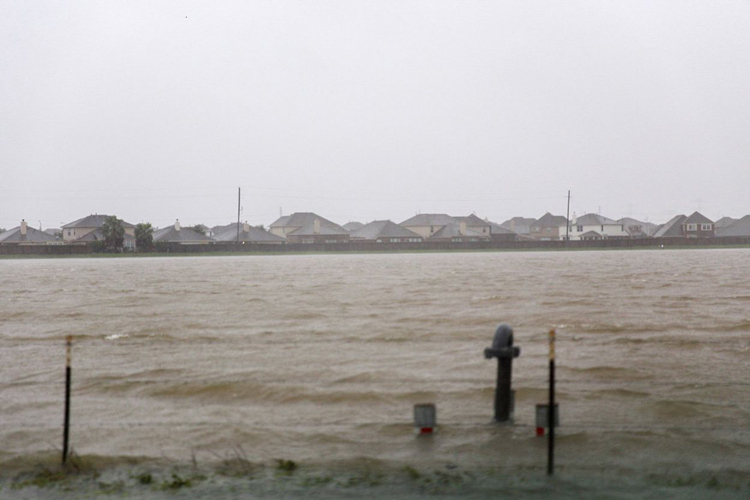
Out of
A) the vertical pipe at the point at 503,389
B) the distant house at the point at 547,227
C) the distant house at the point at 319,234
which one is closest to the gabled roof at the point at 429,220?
the distant house at the point at 319,234

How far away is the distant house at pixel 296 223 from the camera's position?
463 ft

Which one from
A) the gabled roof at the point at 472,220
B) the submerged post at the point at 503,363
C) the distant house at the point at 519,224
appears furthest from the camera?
the distant house at the point at 519,224

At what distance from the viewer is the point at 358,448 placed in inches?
410

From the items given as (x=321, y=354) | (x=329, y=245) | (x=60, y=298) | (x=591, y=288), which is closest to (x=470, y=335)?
(x=321, y=354)

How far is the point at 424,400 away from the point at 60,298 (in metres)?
33.1

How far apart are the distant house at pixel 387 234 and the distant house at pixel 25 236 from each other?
47355 millimetres

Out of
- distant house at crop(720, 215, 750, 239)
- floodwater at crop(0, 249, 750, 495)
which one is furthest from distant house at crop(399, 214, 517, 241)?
floodwater at crop(0, 249, 750, 495)

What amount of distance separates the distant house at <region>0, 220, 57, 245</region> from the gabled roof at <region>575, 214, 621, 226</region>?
84.6m

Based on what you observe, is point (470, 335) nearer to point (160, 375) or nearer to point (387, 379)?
point (387, 379)

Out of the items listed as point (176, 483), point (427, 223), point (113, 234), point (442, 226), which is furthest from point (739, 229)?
point (176, 483)

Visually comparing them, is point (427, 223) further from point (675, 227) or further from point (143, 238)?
point (143, 238)

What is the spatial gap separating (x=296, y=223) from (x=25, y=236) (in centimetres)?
4361

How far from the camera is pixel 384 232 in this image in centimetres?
13238

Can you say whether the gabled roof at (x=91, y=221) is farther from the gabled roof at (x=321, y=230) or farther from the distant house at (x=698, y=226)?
the distant house at (x=698, y=226)
